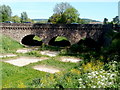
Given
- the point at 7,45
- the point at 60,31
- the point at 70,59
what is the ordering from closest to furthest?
the point at 70,59 < the point at 7,45 < the point at 60,31

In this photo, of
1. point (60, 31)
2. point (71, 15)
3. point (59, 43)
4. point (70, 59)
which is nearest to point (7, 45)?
point (60, 31)

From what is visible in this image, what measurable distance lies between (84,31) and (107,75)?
25.7 metres

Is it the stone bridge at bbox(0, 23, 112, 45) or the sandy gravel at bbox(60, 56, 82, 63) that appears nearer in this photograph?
the sandy gravel at bbox(60, 56, 82, 63)

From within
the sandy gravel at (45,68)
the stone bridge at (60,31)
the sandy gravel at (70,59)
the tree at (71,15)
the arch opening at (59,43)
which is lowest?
the sandy gravel at (45,68)

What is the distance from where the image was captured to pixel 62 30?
35.9 meters

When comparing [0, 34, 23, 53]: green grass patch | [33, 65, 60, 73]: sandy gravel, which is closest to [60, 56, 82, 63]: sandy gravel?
[33, 65, 60, 73]: sandy gravel

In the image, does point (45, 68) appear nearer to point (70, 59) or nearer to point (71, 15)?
point (70, 59)

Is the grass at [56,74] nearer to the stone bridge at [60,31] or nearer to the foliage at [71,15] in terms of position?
the stone bridge at [60,31]

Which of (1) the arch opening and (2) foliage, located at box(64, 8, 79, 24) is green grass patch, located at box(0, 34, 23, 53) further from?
(2) foliage, located at box(64, 8, 79, 24)

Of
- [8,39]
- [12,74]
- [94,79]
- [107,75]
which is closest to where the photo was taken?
[94,79]

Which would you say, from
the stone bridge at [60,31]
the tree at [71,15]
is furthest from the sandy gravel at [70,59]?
the tree at [71,15]

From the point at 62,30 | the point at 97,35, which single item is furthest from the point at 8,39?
the point at 97,35

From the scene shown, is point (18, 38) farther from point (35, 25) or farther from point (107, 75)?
point (107, 75)

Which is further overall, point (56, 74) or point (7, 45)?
point (7, 45)
